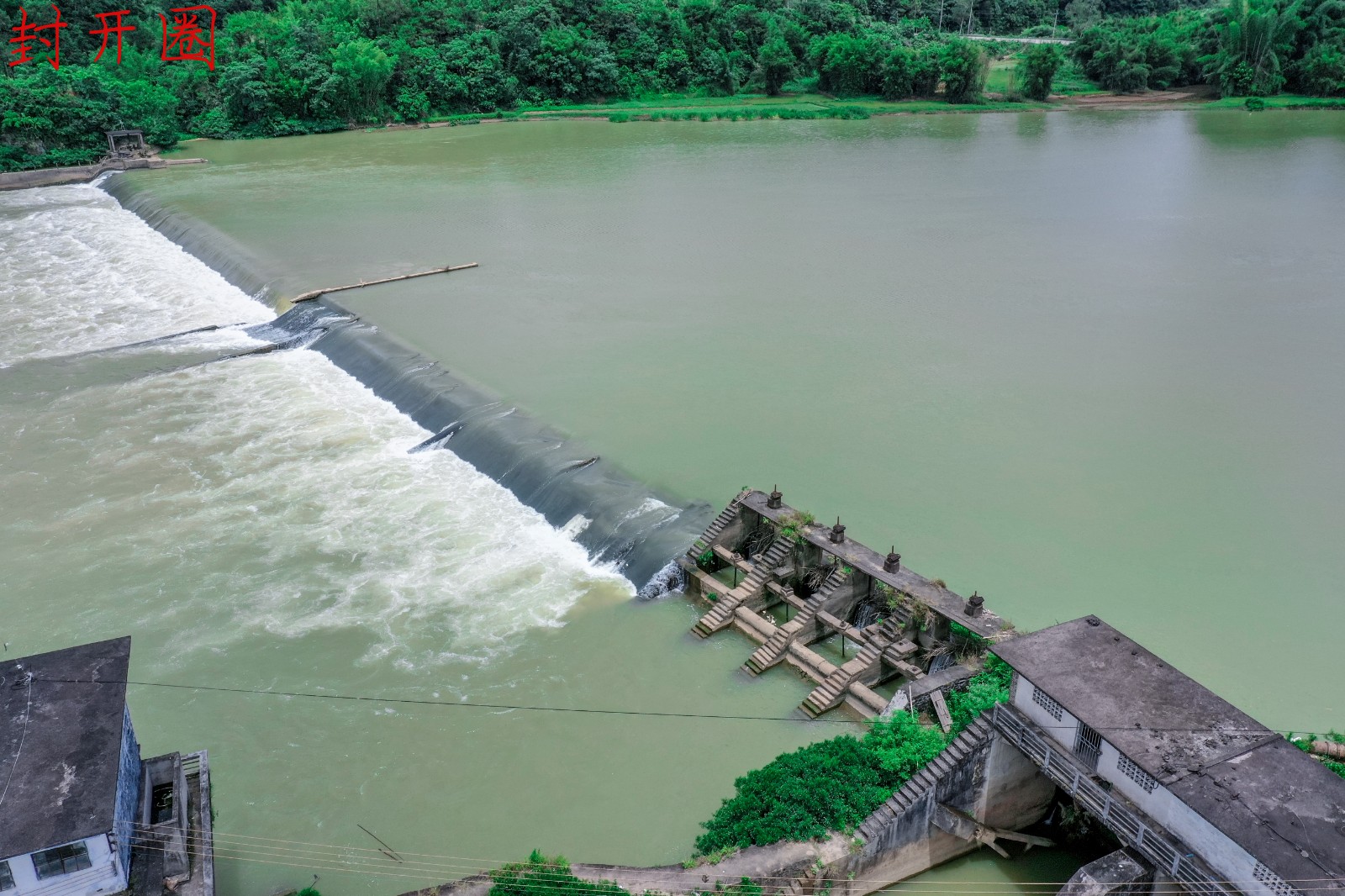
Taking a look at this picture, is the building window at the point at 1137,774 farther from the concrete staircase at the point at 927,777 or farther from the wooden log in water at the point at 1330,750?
the wooden log in water at the point at 1330,750

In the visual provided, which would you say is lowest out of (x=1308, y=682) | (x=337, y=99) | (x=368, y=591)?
(x=1308, y=682)

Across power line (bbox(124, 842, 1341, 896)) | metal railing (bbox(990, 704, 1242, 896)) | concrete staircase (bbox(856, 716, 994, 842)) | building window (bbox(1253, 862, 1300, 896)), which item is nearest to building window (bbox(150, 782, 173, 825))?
power line (bbox(124, 842, 1341, 896))

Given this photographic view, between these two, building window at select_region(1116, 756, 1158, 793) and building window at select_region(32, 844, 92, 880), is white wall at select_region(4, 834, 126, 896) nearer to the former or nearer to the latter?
building window at select_region(32, 844, 92, 880)

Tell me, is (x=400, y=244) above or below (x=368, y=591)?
above

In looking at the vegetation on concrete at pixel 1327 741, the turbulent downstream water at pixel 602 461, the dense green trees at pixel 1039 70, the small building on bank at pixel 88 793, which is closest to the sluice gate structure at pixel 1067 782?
the turbulent downstream water at pixel 602 461

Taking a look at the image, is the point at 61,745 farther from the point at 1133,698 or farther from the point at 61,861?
the point at 1133,698

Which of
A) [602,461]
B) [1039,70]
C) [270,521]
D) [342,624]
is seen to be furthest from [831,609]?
[1039,70]

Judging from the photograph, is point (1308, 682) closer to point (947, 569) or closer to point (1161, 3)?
point (947, 569)

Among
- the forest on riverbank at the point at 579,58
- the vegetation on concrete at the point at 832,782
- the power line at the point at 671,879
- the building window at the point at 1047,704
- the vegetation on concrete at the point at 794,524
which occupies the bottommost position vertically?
the power line at the point at 671,879

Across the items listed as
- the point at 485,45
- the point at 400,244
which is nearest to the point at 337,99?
the point at 485,45
